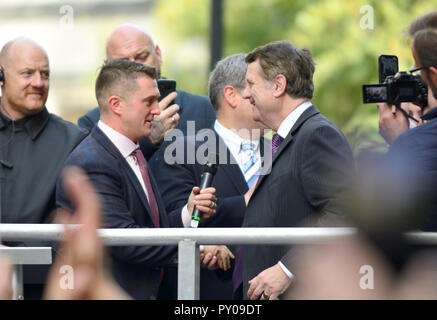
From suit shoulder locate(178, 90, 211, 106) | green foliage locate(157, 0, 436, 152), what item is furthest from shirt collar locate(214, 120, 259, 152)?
green foliage locate(157, 0, 436, 152)

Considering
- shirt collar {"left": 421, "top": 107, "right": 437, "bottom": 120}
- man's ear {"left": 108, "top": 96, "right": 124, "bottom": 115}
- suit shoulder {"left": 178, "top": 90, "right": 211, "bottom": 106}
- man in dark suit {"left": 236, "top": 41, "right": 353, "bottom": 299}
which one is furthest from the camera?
suit shoulder {"left": 178, "top": 90, "right": 211, "bottom": 106}

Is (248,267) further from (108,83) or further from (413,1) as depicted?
(413,1)

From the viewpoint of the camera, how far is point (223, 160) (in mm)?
4629

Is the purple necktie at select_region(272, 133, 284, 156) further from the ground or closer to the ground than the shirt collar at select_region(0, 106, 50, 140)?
closer to the ground

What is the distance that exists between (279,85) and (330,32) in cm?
915

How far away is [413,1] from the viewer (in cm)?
1230

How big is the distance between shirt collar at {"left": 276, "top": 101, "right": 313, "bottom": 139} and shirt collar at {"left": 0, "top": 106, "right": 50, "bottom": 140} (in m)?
1.37

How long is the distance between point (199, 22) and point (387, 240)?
13460 millimetres

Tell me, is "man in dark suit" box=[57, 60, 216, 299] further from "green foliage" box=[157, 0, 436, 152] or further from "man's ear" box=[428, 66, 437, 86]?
"green foliage" box=[157, 0, 436, 152]

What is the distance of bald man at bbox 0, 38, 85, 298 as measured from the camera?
4254 mm

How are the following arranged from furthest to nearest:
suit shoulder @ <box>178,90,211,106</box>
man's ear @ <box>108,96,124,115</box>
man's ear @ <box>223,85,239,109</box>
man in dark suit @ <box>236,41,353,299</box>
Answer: suit shoulder @ <box>178,90,211,106</box> → man's ear @ <box>223,85,239,109</box> → man's ear @ <box>108,96,124,115</box> → man in dark suit @ <box>236,41,353,299</box>

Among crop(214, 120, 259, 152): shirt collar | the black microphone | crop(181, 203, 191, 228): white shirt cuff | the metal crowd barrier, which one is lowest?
crop(181, 203, 191, 228): white shirt cuff

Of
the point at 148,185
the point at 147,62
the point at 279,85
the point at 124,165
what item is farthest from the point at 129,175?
the point at 147,62

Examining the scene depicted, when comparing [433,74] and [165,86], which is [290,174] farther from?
[165,86]
